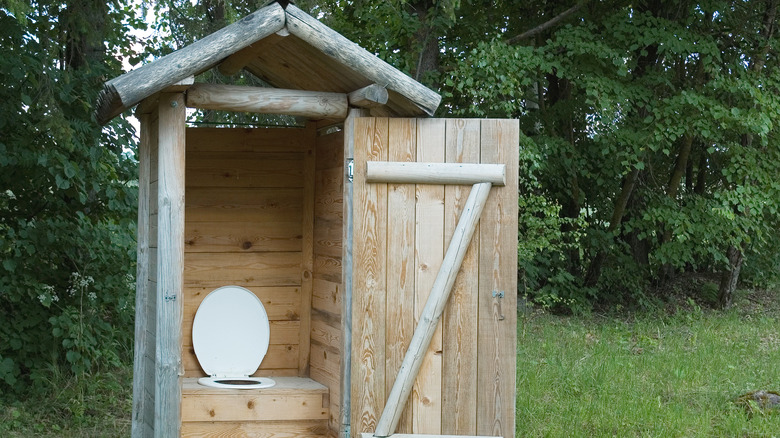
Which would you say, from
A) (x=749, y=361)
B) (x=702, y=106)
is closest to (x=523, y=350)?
(x=749, y=361)

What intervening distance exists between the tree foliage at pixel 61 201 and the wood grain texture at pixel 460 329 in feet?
9.50

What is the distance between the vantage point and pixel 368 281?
4.31 m

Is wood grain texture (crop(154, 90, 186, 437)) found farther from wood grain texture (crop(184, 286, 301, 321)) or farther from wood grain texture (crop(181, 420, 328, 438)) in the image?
wood grain texture (crop(184, 286, 301, 321))

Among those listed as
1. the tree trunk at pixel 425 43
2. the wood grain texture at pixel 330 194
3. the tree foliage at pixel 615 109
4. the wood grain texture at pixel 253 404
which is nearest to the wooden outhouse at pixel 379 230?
the wood grain texture at pixel 253 404

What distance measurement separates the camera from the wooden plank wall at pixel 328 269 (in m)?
4.93

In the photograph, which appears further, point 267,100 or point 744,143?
point 744,143

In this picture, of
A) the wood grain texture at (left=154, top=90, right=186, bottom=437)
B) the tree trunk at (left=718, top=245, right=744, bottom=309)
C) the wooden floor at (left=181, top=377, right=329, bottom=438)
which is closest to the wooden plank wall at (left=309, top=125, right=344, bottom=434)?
the wooden floor at (left=181, top=377, right=329, bottom=438)

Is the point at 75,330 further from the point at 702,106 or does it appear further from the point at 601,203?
the point at 601,203

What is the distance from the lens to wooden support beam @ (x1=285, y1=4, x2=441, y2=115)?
4.06 meters

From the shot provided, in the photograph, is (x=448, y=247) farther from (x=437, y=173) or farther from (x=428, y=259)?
(x=437, y=173)

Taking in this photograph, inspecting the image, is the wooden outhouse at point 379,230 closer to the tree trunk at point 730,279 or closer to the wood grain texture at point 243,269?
the wood grain texture at point 243,269

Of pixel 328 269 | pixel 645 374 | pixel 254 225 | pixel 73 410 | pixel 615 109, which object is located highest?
pixel 615 109

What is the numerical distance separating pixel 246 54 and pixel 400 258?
4.47ft

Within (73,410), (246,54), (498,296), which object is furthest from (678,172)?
(73,410)
